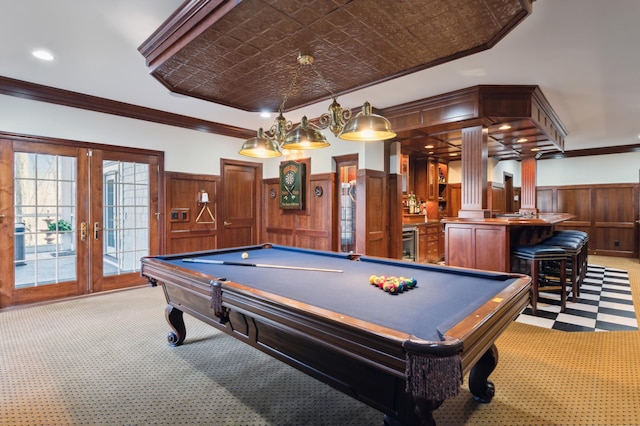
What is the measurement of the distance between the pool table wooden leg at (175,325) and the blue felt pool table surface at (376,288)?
1.46ft

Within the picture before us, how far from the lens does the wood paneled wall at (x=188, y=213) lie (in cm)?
510

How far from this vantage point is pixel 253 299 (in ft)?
5.25

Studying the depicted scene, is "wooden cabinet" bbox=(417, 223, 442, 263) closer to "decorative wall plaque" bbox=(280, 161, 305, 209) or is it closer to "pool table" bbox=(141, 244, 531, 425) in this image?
"decorative wall plaque" bbox=(280, 161, 305, 209)

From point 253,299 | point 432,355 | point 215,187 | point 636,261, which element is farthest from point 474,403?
point 636,261

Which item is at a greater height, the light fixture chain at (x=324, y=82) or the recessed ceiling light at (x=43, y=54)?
the recessed ceiling light at (x=43, y=54)

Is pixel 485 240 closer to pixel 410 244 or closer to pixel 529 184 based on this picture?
pixel 410 244

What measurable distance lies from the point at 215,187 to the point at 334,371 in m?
4.80

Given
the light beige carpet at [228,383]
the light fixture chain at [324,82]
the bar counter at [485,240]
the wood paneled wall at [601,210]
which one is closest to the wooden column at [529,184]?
the wood paneled wall at [601,210]

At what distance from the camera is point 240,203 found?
6.08 meters

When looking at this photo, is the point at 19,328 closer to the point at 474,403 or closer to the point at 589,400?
the point at 474,403

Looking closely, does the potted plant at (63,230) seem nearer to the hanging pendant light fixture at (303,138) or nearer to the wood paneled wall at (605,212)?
the hanging pendant light fixture at (303,138)

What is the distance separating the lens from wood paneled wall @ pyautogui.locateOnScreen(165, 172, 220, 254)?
201 inches

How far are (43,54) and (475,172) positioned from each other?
4866 millimetres

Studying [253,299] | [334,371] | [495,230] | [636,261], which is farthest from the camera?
[636,261]
